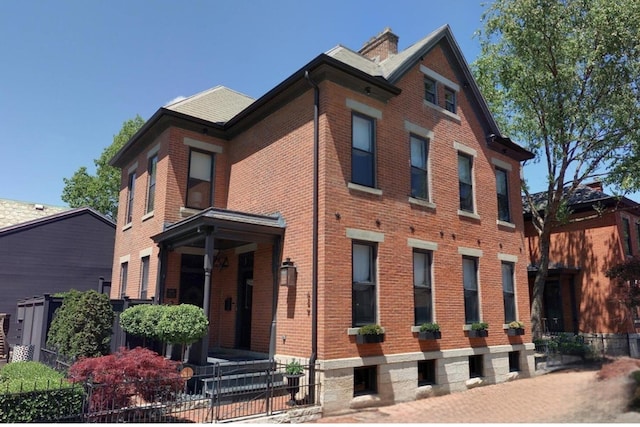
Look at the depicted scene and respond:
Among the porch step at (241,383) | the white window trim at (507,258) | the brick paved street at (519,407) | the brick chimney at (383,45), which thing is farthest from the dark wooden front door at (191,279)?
the white window trim at (507,258)

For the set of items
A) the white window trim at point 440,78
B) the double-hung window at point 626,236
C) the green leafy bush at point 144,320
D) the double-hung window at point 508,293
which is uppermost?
the white window trim at point 440,78

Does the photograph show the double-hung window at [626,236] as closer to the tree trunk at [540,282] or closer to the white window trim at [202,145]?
the tree trunk at [540,282]

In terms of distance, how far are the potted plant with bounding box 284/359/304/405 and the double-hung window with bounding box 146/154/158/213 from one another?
811 cm

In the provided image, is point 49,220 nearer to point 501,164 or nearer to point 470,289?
point 470,289

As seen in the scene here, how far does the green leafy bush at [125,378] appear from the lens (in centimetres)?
803

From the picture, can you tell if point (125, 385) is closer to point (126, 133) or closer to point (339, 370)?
point (339, 370)

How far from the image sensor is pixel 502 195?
1759cm

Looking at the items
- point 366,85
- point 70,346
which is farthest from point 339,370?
point 366,85

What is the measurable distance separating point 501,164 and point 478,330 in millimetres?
6601

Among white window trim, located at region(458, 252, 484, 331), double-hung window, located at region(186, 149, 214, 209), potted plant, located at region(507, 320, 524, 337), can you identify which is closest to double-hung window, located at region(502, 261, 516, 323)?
potted plant, located at region(507, 320, 524, 337)

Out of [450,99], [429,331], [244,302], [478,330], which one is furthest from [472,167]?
[244,302]

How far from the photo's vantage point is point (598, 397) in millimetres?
10367

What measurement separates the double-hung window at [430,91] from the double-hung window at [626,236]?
14.1 metres

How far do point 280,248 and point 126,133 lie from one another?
29.1m
